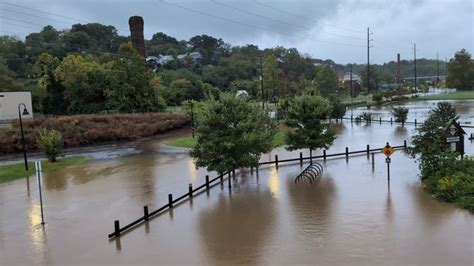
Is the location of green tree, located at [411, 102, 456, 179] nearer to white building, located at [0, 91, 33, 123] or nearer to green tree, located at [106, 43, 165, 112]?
green tree, located at [106, 43, 165, 112]

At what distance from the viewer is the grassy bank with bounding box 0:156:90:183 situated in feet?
85.4

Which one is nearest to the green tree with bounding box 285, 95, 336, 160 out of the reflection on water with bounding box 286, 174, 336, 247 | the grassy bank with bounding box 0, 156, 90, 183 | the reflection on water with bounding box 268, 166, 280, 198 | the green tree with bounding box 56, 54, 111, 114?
the reflection on water with bounding box 268, 166, 280, 198

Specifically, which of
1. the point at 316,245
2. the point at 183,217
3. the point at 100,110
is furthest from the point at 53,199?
the point at 100,110

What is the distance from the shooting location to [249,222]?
14.5m

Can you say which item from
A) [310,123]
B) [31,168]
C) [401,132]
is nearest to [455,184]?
[310,123]

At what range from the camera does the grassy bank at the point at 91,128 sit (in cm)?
4059

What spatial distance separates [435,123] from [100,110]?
48706 mm

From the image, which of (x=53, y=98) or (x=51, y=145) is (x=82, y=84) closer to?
(x=53, y=98)

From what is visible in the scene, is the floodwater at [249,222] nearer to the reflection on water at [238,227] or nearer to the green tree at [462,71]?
the reflection on water at [238,227]

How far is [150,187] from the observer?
832 inches

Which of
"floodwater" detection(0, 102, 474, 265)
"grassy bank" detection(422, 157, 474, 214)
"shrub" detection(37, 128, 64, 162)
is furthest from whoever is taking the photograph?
"shrub" detection(37, 128, 64, 162)

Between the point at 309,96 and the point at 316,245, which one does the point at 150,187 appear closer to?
the point at 309,96

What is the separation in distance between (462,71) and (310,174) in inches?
3594

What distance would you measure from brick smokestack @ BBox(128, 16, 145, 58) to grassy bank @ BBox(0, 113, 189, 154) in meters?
28.5
